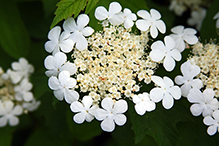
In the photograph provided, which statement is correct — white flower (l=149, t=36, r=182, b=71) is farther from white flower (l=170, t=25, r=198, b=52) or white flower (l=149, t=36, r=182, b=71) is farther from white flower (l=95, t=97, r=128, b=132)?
white flower (l=95, t=97, r=128, b=132)

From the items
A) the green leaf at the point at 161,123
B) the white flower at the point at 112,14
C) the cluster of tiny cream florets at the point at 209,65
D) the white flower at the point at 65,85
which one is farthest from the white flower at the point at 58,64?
the cluster of tiny cream florets at the point at 209,65

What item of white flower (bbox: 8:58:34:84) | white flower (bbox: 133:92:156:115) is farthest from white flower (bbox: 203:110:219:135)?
white flower (bbox: 8:58:34:84)

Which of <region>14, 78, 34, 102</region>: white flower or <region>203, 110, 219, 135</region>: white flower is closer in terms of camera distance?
<region>203, 110, 219, 135</region>: white flower

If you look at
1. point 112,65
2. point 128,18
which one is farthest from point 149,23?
point 112,65

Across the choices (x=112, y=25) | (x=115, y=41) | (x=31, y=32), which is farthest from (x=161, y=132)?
(x=31, y=32)

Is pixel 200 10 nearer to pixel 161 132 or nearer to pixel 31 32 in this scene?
pixel 161 132
